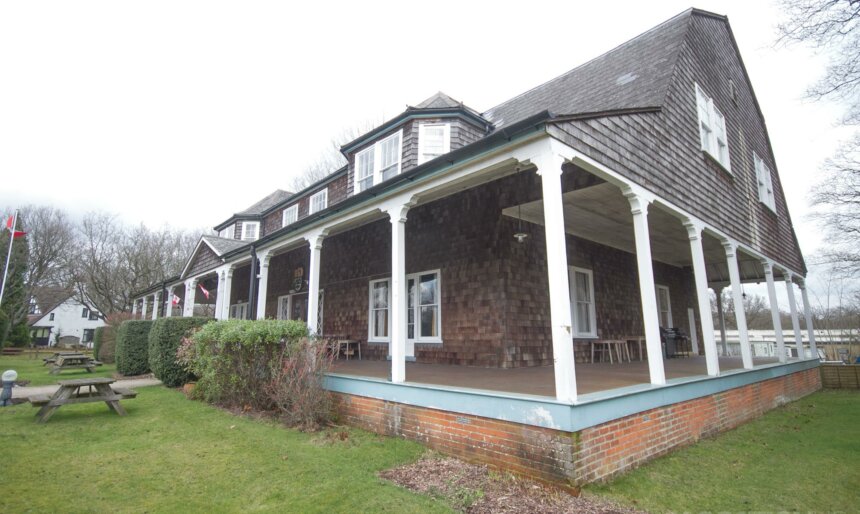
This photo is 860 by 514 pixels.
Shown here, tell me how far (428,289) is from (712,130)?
7.41m

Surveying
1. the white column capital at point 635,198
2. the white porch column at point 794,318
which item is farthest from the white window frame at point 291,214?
the white porch column at point 794,318

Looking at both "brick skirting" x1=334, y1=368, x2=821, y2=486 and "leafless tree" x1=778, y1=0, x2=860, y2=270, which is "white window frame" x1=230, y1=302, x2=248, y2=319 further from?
"leafless tree" x1=778, y1=0, x2=860, y2=270

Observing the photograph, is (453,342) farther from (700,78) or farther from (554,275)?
(700,78)

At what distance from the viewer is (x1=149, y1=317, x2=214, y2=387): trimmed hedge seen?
29.8 ft

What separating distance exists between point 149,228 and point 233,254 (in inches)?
903

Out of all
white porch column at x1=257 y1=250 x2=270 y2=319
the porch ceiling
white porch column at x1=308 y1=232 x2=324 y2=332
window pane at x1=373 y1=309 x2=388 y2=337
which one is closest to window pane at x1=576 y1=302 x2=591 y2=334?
the porch ceiling

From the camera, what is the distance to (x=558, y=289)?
3982 millimetres

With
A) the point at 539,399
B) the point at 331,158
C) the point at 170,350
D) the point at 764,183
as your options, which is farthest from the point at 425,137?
the point at 331,158

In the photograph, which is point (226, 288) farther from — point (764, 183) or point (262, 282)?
point (764, 183)

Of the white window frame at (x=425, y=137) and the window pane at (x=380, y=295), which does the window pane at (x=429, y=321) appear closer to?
the window pane at (x=380, y=295)

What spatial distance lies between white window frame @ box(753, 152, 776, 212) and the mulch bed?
11753 mm

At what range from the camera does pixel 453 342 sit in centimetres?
855

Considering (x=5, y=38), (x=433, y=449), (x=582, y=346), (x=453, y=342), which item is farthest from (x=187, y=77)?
(x=582, y=346)

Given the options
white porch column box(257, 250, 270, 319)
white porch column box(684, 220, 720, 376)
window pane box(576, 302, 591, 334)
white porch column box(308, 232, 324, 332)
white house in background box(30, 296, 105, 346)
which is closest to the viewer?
white porch column box(684, 220, 720, 376)
